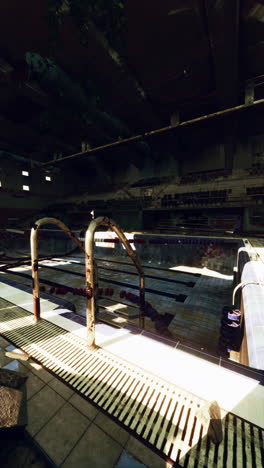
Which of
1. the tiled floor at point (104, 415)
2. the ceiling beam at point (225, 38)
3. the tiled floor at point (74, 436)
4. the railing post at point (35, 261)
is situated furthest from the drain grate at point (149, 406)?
the ceiling beam at point (225, 38)

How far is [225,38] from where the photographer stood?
6.40 m

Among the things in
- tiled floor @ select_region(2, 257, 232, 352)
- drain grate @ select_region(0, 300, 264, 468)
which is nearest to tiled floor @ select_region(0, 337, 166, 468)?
drain grate @ select_region(0, 300, 264, 468)

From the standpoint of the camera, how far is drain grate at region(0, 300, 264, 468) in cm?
111

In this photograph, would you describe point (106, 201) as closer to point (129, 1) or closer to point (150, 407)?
point (129, 1)

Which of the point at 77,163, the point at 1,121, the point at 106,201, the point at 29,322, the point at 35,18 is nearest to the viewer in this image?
the point at 29,322

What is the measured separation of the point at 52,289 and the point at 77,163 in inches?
742

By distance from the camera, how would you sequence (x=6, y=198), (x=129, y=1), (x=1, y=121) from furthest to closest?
(x=6, y=198) → (x=1, y=121) → (x=129, y=1)

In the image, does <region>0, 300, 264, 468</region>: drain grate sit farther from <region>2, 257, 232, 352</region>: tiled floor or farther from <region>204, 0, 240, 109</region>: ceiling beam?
<region>204, 0, 240, 109</region>: ceiling beam

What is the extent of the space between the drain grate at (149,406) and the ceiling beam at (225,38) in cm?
946

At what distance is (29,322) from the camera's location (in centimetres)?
275

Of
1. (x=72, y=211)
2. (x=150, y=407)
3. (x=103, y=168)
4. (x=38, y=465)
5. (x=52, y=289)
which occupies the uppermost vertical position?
(x=103, y=168)

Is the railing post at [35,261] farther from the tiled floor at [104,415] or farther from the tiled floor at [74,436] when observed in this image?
the tiled floor at [74,436]

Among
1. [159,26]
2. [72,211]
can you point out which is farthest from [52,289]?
[72,211]

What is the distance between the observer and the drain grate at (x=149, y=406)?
1113mm
